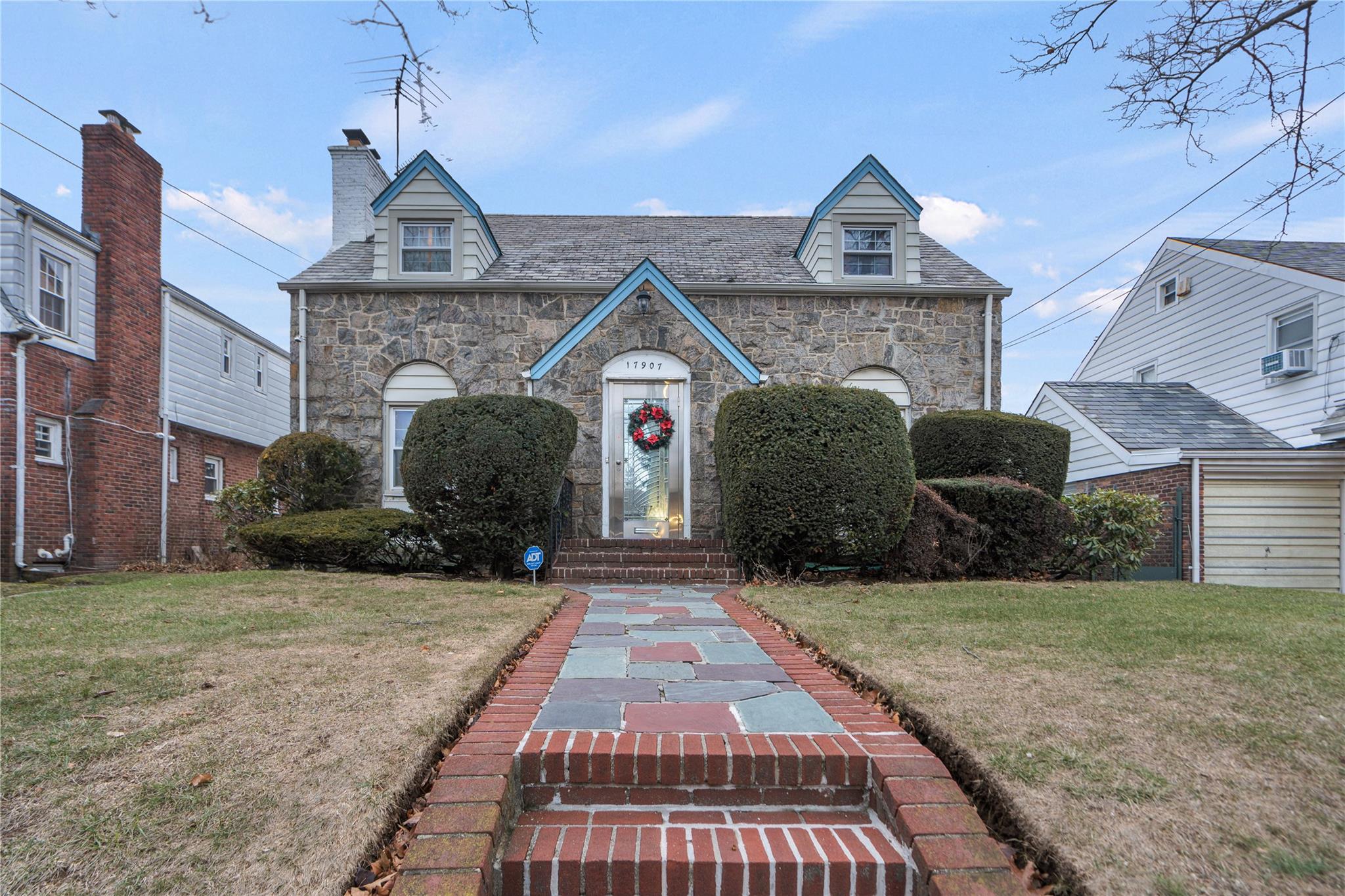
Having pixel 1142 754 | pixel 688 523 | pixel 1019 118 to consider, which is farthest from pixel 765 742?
pixel 688 523

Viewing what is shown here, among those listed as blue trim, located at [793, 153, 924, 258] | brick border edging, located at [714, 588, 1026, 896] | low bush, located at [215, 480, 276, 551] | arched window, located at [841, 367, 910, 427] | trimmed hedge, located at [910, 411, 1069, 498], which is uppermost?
blue trim, located at [793, 153, 924, 258]

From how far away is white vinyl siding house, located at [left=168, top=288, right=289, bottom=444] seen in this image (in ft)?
50.2

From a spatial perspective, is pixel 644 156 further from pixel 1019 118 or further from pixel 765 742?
pixel 765 742

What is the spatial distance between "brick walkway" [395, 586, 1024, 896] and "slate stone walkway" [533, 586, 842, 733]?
0.02 metres

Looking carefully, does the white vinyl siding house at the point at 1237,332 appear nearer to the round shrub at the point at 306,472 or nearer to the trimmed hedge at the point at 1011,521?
the trimmed hedge at the point at 1011,521

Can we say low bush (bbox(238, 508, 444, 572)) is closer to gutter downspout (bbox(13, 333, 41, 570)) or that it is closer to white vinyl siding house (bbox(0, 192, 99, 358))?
gutter downspout (bbox(13, 333, 41, 570))

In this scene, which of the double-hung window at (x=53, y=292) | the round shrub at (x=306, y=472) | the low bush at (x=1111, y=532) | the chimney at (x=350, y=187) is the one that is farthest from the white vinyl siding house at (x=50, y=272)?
the low bush at (x=1111, y=532)

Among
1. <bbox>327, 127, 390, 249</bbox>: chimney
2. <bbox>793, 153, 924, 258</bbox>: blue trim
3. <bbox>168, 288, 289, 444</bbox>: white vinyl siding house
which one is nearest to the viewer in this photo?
<bbox>793, 153, 924, 258</bbox>: blue trim

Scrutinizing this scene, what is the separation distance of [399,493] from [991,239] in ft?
→ 37.2

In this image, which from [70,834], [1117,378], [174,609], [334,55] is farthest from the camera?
[1117,378]

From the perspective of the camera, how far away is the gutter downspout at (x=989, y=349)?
12.9 meters

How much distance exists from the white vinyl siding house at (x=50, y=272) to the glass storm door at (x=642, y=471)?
9.17 m

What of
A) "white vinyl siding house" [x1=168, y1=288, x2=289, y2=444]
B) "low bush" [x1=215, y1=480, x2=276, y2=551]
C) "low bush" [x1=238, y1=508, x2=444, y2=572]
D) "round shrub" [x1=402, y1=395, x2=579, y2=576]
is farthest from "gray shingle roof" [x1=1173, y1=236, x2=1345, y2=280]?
"white vinyl siding house" [x1=168, y1=288, x2=289, y2=444]

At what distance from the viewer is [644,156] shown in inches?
397
